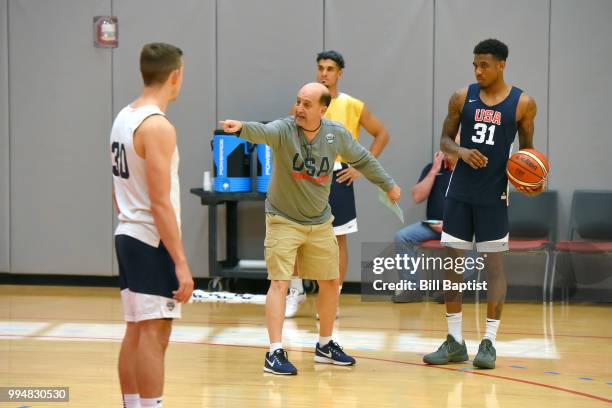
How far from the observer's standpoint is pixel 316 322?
7590mm

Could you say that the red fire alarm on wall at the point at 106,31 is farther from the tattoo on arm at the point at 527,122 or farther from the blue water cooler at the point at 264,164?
the tattoo on arm at the point at 527,122

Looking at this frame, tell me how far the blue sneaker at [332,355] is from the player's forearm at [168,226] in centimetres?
234

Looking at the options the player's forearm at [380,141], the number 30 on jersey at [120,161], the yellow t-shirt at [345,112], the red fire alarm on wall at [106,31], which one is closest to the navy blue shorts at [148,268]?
the number 30 on jersey at [120,161]

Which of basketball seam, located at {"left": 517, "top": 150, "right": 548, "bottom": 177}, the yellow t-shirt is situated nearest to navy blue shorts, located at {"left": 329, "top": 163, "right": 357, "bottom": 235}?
the yellow t-shirt

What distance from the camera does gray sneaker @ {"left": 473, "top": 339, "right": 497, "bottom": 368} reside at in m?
5.79

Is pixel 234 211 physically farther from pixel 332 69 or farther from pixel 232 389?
pixel 232 389

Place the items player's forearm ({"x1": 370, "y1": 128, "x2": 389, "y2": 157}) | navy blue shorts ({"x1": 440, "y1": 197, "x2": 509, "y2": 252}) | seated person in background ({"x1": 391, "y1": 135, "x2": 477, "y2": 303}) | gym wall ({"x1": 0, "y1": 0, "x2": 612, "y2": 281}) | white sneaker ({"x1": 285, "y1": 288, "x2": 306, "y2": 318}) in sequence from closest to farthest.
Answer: navy blue shorts ({"x1": 440, "y1": 197, "x2": 509, "y2": 252}) < player's forearm ({"x1": 370, "y1": 128, "x2": 389, "y2": 157}) < white sneaker ({"x1": 285, "y1": 288, "x2": 306, "y2": 318}) < seated person in background ({"x1": 391, "y1": 135, "x2": 477, "y2": 303}) < gym wall ({"x1": 0, "y1": 0, "x2": 612, "y2": 281})

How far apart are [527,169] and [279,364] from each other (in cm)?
188

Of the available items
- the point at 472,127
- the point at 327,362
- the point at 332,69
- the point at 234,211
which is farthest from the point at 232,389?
the point at 234,211

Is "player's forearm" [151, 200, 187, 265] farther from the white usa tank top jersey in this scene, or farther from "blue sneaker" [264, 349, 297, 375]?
"blue sneaker" [264, 349, 297, 375]

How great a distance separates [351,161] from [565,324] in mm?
2842

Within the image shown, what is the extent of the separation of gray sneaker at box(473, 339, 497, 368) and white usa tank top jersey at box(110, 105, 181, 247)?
266 cm

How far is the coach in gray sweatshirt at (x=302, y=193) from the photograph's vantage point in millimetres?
5617

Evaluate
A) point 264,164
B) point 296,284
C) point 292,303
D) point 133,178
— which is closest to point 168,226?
point 133,178
